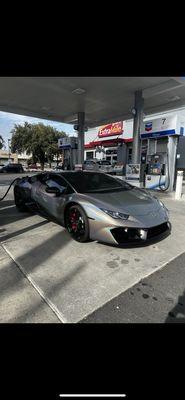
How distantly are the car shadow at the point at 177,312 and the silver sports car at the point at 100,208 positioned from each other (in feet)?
3.47

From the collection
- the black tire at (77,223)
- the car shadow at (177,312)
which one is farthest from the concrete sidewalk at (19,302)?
the black tire at (77,223)

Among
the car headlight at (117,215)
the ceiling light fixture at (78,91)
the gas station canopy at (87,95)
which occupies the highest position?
the gas station canopy at (87,95)

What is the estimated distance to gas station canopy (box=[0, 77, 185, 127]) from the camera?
878 cm

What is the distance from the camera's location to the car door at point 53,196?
419 cm

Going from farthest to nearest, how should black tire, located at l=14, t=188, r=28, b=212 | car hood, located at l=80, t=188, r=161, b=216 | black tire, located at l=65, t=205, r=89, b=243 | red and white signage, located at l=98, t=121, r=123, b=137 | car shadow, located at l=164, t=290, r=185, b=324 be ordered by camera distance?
red and white signage, located at l=98, t=121, r=123, b=137 → black tire, located at l=14, t=188, r=28, b=212 → black tire, located at l=65, t=205, r=89, b=243 → car hood, located at l=80, t=188, r=161, b=216 → car shadow, located at l=164, t=290, r=185, b=324

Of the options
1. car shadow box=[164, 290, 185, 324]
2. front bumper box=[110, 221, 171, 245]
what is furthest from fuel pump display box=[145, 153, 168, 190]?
car shadow box=[164, 290, 185, 324]

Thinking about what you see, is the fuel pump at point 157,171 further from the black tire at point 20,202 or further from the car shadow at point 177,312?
the car shadow at point 177,312

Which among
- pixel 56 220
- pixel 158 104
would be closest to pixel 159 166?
pixel 158 104

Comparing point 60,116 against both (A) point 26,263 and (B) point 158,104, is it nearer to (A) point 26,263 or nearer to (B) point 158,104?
(B) point 158,104

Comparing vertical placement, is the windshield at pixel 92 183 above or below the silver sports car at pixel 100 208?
above

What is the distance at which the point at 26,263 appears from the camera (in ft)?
10.2

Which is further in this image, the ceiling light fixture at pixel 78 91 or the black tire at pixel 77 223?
Answer: the ceiling light fixture at pixel 78 91

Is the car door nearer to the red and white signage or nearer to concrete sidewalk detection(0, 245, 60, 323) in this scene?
concrete sidewalk detection(0, 245, 60, 323)

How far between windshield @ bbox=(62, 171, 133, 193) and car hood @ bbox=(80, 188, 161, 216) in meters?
0.30
